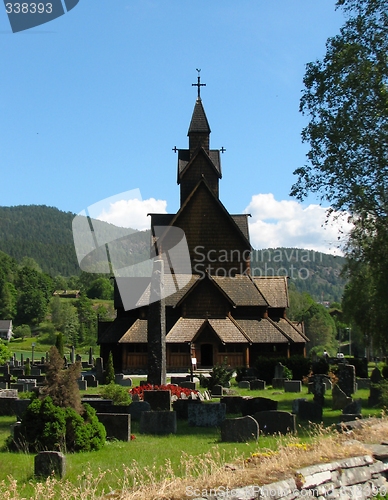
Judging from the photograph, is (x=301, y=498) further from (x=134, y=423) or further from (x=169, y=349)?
(x=169, y=349)

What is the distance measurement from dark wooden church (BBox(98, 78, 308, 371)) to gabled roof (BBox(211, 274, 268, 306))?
7 centimetres

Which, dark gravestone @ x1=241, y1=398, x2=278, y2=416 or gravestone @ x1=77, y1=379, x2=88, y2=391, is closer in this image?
dark gravestone @ x1=241, y1=398, x2=278, y2=416

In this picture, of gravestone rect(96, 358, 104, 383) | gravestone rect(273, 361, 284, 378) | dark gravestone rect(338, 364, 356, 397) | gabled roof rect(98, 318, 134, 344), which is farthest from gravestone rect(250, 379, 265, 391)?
gabled roof rect(98, 318, 134, 344)

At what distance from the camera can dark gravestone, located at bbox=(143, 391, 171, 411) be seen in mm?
19531

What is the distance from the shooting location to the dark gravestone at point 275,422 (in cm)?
1448

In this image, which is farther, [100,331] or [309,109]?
[100,331]

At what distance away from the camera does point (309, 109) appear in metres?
23.3

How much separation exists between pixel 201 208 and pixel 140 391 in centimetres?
2617

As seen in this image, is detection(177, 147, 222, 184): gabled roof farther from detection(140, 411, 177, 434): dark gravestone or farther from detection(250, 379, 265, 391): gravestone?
detection(140, 411, 177, 434): dark gravestone

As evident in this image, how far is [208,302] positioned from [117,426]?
93.2 ft

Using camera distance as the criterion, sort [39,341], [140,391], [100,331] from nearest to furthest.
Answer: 1. [140,391]
2. [100,331]
3. [39,341]

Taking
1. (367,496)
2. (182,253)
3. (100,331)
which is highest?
(182,253)

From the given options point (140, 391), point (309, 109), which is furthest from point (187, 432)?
point (309, 109)

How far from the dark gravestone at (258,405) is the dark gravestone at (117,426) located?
4.56 meters
